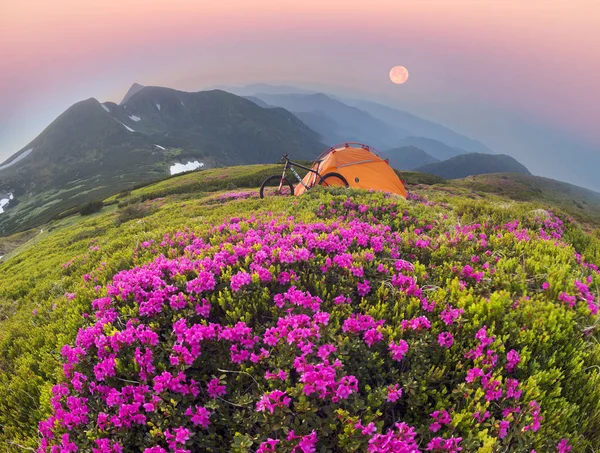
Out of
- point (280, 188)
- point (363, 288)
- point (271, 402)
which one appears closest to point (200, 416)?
point (271, 402)

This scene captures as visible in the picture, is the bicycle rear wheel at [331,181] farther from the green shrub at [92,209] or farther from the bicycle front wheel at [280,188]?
the green shrub at [92,209]

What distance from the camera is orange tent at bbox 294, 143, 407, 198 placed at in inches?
795

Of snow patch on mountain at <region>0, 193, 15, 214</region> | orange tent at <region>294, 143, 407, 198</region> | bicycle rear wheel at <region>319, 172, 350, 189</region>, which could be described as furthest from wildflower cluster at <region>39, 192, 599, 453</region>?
snow patch on mountain at <region>0, 193, 15, 214</region>

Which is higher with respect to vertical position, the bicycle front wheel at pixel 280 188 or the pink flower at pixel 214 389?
the bicycle front wheel at pixel 280 188

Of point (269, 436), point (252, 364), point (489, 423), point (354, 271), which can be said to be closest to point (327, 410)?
point (269, 436)

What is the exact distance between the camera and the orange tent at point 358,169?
66.3ft

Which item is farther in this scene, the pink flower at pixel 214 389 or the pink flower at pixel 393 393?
the pink flower at pixel 214 389

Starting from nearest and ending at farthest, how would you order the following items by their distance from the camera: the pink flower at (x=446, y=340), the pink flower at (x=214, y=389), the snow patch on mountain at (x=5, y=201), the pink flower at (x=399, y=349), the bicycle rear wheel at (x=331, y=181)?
1. the pink flower at (x=214, y=389)
2. the pink flower at (x=399, y=349)
3. the pink flower at (x=446, y=340)
4. the bicycle rear wheel at (x=331, y=181)
5. the snow patch on mountain at (x=5, y=201)

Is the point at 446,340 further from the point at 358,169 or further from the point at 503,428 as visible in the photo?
the point at 358,169

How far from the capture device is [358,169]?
2078 cm

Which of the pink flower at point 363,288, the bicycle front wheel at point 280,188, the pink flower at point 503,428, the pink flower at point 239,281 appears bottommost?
the pink flower at point 503,428

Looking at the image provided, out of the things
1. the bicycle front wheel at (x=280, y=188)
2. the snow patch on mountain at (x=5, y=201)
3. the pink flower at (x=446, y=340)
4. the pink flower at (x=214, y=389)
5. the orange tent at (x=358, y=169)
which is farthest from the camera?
the snow patch on mountain at (x=5, y=201)

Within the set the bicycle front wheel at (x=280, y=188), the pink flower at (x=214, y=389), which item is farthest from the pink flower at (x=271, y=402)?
the bicycle front wheel at (x=280, y=188)

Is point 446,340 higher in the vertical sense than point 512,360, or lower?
higher
